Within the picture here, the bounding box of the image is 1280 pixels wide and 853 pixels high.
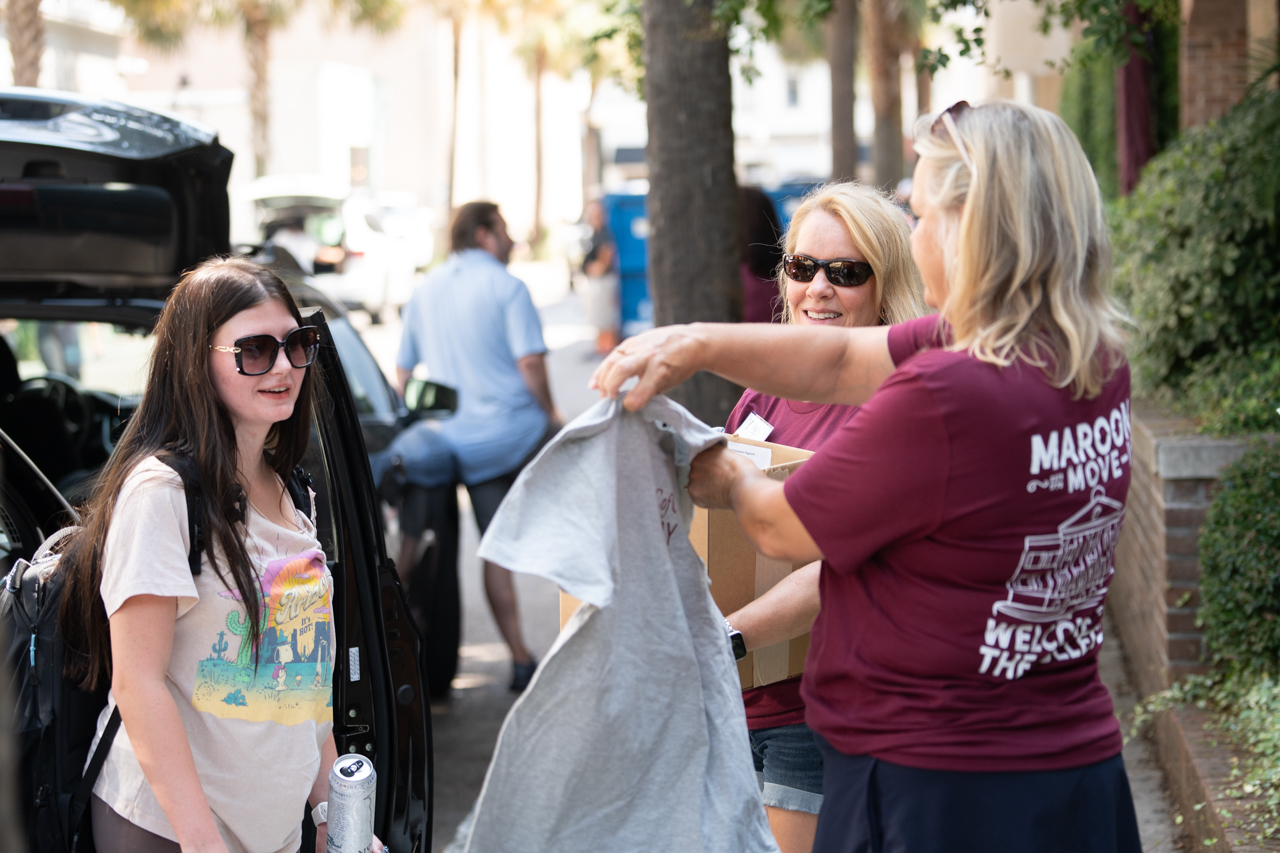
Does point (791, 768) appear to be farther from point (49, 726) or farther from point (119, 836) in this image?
point (49, 726)

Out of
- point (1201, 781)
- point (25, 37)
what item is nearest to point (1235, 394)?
point (1201, 781)

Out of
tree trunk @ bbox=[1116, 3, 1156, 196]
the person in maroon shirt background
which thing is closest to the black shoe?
the person in maroon shirt background

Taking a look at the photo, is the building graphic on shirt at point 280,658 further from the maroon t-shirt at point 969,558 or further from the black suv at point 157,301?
the maroon t-shirt at point 969,558

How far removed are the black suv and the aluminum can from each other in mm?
261

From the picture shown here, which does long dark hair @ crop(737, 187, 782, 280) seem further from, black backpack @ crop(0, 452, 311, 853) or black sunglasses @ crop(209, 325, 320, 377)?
black backpack @ crop(0, 452, 311, 853)

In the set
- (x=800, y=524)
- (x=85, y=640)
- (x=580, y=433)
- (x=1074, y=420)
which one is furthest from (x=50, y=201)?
(x=1074, y=420)

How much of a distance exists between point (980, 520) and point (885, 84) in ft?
63.3

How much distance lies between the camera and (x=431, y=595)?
5.33 metres

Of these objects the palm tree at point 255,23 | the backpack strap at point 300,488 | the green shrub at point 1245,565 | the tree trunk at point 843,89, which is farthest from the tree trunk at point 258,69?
the backpack strap at point 300,488

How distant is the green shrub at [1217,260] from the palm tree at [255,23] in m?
22.7

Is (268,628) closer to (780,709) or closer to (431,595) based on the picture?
(780,709)

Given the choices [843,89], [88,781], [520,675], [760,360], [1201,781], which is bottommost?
[520,675]

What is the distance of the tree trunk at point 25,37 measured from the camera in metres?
14.6

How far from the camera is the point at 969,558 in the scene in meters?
1.70
